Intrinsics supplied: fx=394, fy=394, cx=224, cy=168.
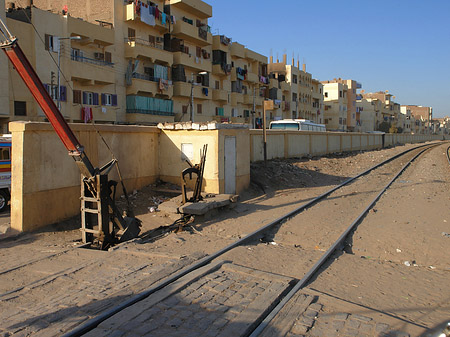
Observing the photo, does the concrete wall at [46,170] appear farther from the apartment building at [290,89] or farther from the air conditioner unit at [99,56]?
the apartment building at [290,89]

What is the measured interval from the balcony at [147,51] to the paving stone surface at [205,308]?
31.0 meters

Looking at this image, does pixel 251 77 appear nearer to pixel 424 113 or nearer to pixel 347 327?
pixel 347 327

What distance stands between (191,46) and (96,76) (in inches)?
601

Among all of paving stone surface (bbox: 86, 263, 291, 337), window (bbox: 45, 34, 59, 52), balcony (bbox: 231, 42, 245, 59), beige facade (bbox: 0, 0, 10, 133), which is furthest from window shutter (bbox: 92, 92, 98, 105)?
paving stone surface (bbox: 86, 263, 291, 337)

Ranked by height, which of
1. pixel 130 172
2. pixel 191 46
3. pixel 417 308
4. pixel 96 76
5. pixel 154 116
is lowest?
pixel 417 308

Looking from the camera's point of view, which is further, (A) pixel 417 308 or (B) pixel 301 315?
(A) pixel 417 308

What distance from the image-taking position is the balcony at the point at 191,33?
128ft

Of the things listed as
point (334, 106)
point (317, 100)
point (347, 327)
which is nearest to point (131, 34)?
point (347, 327)

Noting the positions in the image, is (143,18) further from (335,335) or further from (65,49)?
(335,335)

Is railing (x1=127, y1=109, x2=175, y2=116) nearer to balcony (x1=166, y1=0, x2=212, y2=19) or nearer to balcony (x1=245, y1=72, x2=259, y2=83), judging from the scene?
balcony (x1=166, y1=0, x2=212, y2=19)

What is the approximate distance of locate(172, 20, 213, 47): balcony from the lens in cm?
3916

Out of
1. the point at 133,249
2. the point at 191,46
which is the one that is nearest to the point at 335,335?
the point at 133,249

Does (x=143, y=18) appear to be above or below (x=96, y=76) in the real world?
above

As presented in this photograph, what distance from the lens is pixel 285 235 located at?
9859mm
